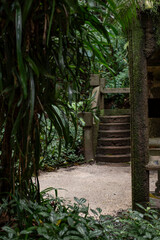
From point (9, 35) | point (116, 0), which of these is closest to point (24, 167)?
point (9, 35)

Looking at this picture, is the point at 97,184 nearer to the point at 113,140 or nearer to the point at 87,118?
the point at 87,118

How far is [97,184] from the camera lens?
369cm

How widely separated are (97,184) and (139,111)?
1.80 m

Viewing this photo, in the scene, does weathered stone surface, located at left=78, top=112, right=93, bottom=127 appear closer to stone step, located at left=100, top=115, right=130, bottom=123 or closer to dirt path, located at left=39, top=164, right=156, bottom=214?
dirt path, located at left=39, top=164, right=156, bottom=214

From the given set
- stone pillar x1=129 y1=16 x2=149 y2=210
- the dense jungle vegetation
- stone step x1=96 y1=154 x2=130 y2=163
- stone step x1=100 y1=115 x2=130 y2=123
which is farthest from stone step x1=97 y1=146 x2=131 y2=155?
the dense jungle vegetation

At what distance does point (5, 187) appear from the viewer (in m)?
1.30

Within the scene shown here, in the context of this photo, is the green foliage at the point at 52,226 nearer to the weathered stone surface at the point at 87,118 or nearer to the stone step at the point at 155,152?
the stone step at the point at 155,152

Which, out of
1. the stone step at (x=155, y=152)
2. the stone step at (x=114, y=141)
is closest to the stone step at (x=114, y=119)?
the stone step at (x=114, y=141)

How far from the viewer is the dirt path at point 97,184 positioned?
288 centimetres

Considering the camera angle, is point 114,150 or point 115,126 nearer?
point 114,150

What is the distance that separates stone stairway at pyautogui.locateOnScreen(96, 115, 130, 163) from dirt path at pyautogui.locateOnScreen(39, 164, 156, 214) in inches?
10.1

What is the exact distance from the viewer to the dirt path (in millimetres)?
2883

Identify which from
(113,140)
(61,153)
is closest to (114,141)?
(113,140)

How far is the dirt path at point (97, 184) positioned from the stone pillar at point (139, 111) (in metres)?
0.53
